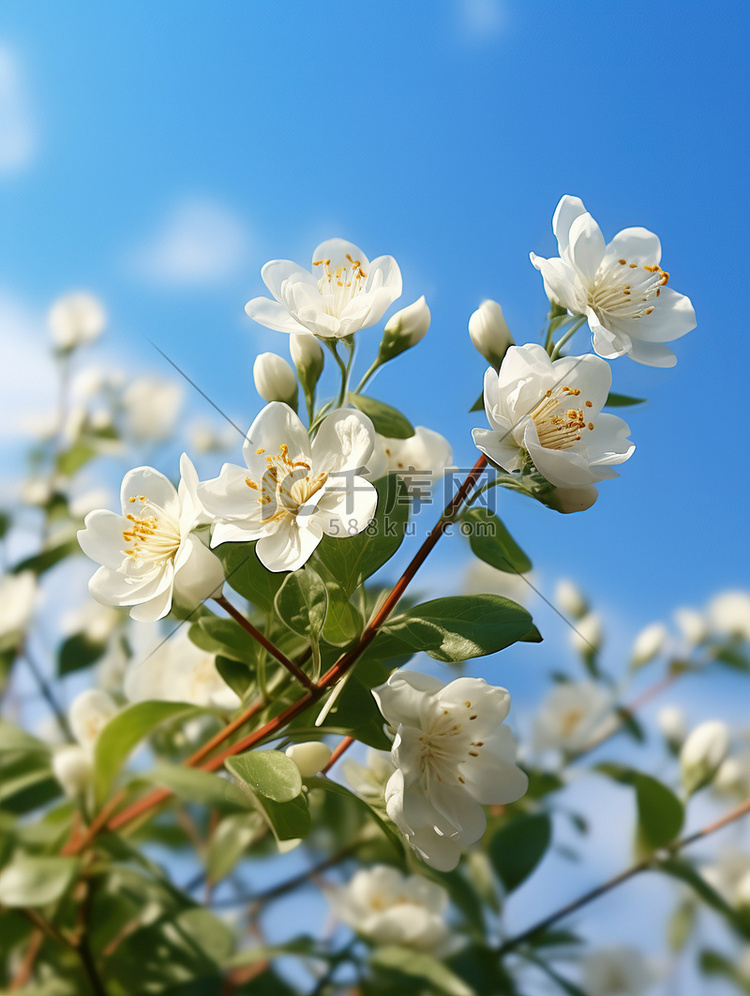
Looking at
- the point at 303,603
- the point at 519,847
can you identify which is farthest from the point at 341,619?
the point at 519,847

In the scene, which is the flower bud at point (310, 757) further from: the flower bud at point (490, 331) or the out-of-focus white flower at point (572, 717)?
the out-of-focus white flower at point (572, 717)

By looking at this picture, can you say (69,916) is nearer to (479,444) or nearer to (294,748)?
(294,748)

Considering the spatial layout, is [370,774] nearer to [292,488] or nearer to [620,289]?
[292,488]

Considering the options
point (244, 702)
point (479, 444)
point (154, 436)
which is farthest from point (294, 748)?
point (154, 436)

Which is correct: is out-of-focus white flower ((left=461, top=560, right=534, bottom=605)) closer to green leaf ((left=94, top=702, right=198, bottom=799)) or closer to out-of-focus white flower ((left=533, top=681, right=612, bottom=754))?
out-of-focus white flower ((left=533, top=681, right=612, bottom=754))

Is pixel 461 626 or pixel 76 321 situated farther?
pixel 76 321

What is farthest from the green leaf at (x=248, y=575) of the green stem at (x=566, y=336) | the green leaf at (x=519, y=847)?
the green leaf at (x=519, y=847)

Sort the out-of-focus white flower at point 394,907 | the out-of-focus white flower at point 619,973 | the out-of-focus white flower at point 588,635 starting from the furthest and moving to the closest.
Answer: the out-of-focus white flower at point 588,635
the out-of-focus white flower at point 619,973
the out-of-focus white flower at point 394,907
